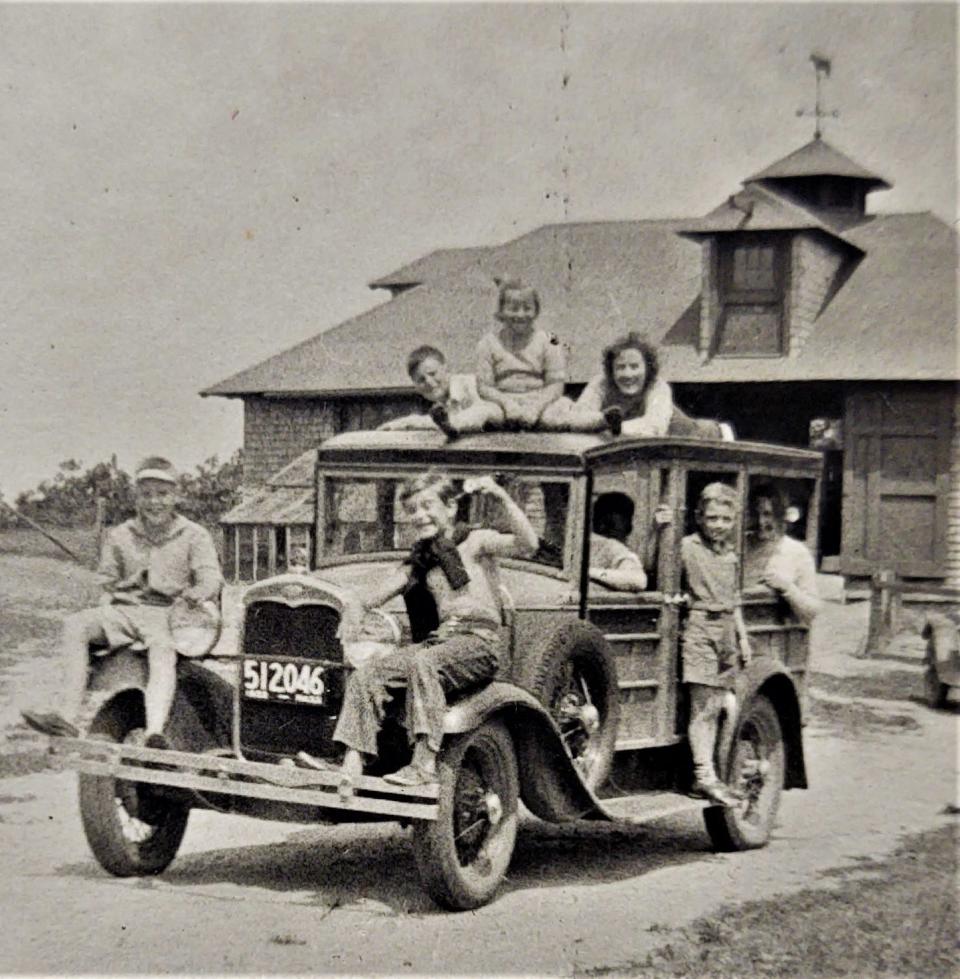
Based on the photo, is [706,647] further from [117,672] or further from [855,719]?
[855,719]

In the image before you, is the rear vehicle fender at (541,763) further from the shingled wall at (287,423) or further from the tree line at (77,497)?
the shingled wall at (287,423)

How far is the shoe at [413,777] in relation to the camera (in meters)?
5.37

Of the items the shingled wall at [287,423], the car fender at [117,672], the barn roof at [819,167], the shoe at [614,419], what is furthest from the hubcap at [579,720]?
the barn roof at [819,167]

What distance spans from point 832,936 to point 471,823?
4.63ft

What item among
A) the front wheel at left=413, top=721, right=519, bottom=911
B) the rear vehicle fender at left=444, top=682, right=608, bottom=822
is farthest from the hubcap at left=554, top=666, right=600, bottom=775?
the front wheel at left=413, top=721, right=519, bottom=911

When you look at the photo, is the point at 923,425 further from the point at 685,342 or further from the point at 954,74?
the point at 954,74

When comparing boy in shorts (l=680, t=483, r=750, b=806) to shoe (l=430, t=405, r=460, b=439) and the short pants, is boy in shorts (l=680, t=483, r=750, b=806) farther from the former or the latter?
shoe (l=430, t=405, r=460, b=439)

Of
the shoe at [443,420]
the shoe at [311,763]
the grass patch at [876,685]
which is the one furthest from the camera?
the grass patch at [876,685]

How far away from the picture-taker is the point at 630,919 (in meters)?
5.75

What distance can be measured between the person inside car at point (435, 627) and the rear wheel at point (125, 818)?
103 centimetres

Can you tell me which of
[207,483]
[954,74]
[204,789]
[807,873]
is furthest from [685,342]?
[204,789]

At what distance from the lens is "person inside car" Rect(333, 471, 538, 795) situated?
17.9 feet

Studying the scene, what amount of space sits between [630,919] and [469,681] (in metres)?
1.11

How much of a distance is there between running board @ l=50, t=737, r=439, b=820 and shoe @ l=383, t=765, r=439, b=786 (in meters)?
0.02
